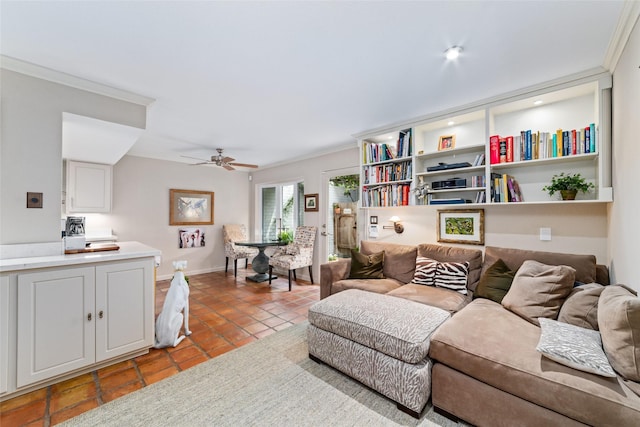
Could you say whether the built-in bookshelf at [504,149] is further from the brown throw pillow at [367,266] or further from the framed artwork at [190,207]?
the framed artwork at [190,207]

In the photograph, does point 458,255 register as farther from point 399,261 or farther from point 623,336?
point 623,336

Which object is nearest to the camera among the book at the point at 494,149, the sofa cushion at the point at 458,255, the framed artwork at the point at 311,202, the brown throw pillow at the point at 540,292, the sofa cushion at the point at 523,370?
the sofa cushion at the point at 523,370

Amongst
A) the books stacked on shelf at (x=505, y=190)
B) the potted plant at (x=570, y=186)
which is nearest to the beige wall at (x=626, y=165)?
the potted plant at (x=570, y=186)

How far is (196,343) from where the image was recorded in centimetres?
257

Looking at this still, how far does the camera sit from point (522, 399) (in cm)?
138

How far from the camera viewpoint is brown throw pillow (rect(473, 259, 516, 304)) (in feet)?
7.67

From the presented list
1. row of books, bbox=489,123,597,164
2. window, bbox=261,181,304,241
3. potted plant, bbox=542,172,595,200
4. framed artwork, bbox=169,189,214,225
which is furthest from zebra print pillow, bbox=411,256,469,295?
framed artwork, bbox=169,189,214,225

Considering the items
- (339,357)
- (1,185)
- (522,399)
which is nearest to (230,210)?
(1,185)

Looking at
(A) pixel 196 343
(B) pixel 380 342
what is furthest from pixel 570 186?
(A) pixel 196 343

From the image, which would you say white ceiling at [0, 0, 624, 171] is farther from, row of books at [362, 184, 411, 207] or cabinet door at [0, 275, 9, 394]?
cabinet door at [0, 275, 9, 394]

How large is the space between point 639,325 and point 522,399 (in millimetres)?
636

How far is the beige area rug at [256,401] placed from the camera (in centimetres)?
161

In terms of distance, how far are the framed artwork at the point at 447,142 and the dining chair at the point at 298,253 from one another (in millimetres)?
2535

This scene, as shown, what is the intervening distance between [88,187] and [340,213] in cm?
393
